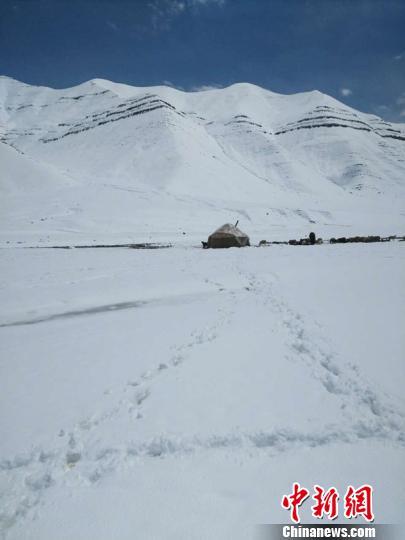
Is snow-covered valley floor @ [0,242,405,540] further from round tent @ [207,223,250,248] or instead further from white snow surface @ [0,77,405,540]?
round tent @ [207,223,250,248]

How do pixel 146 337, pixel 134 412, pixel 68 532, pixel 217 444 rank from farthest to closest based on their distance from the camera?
pixel 146 337 < pixel 134 412 < pixel 217 444 < pixel 68 532

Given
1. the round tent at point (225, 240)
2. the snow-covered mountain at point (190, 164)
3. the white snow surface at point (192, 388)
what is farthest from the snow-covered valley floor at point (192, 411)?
the snow-covered mountain at point (190, 164)

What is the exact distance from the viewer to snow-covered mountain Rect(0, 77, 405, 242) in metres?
40.4

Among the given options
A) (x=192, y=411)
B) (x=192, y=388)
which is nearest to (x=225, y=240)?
(x=192, y=388)

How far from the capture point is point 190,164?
228 feet

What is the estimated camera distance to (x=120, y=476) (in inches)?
123

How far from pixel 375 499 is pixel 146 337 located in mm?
4502

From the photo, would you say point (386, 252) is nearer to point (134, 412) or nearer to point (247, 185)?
point (134, 412)

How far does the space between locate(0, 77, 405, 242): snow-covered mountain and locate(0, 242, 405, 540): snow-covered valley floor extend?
Answer: 22901 millimetres

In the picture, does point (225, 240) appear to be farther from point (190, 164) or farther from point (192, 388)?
point (190, 164)

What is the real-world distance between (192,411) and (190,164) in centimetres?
7048

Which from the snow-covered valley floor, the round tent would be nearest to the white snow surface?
the snow-covered valley floor

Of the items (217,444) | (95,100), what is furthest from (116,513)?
(95,100)

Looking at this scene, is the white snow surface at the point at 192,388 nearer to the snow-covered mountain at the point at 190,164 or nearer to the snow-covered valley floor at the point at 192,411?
the snow-covered valley floor at the point at 192,411
